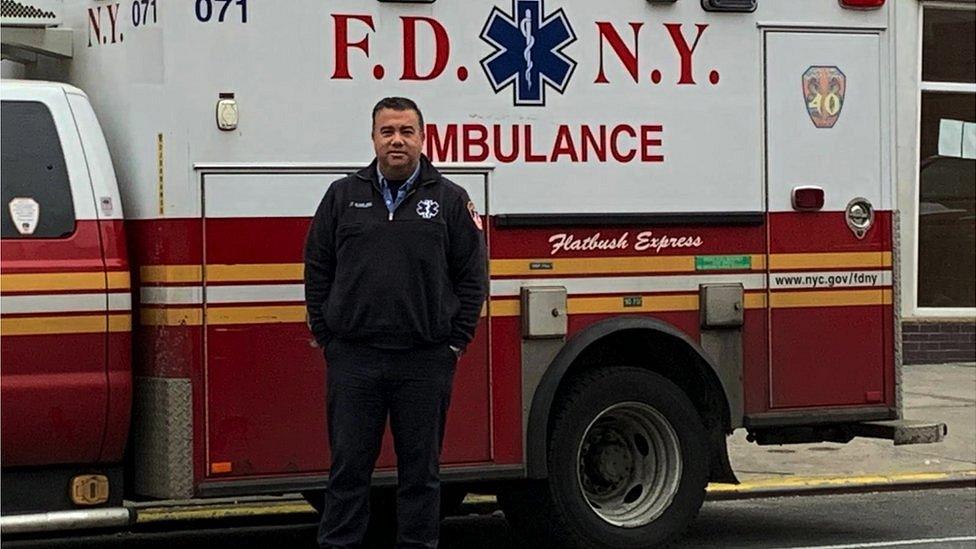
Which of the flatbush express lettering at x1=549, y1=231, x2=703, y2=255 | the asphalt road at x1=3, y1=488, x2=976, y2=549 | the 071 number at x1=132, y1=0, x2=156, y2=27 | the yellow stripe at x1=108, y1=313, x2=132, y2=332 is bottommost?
the asphalt road at x1=3, y1=488, x2=976, y2=549

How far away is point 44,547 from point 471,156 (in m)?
2.97

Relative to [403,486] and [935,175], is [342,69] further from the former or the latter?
[935,175]

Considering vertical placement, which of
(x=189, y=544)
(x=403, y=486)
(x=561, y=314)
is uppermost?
(x=561, y=314)

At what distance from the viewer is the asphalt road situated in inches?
361

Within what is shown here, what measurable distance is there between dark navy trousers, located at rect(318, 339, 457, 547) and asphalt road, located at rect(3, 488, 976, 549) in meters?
2.11

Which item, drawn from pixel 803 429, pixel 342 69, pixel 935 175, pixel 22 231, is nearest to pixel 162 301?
pixel 22 231

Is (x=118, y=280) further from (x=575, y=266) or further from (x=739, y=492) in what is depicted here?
(x=739, y=492)

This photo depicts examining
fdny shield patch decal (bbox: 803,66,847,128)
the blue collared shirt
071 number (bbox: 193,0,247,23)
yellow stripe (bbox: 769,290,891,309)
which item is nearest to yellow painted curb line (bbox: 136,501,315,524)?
yellow stripe (bbox: 769,290,891,309)

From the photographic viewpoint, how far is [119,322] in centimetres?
746

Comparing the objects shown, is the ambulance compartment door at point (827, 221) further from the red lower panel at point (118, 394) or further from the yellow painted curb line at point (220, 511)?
the red lower panel at point (118, 394)

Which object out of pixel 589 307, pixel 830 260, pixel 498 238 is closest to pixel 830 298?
pixel 830 260

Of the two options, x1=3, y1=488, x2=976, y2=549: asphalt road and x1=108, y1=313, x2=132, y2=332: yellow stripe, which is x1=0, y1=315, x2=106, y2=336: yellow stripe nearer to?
x1=108, y1=313, x2=132, y2=332: yellow stripe

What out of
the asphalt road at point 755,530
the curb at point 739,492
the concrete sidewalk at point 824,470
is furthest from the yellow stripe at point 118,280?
the curb at point 739,492

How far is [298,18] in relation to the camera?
770 centimetres
